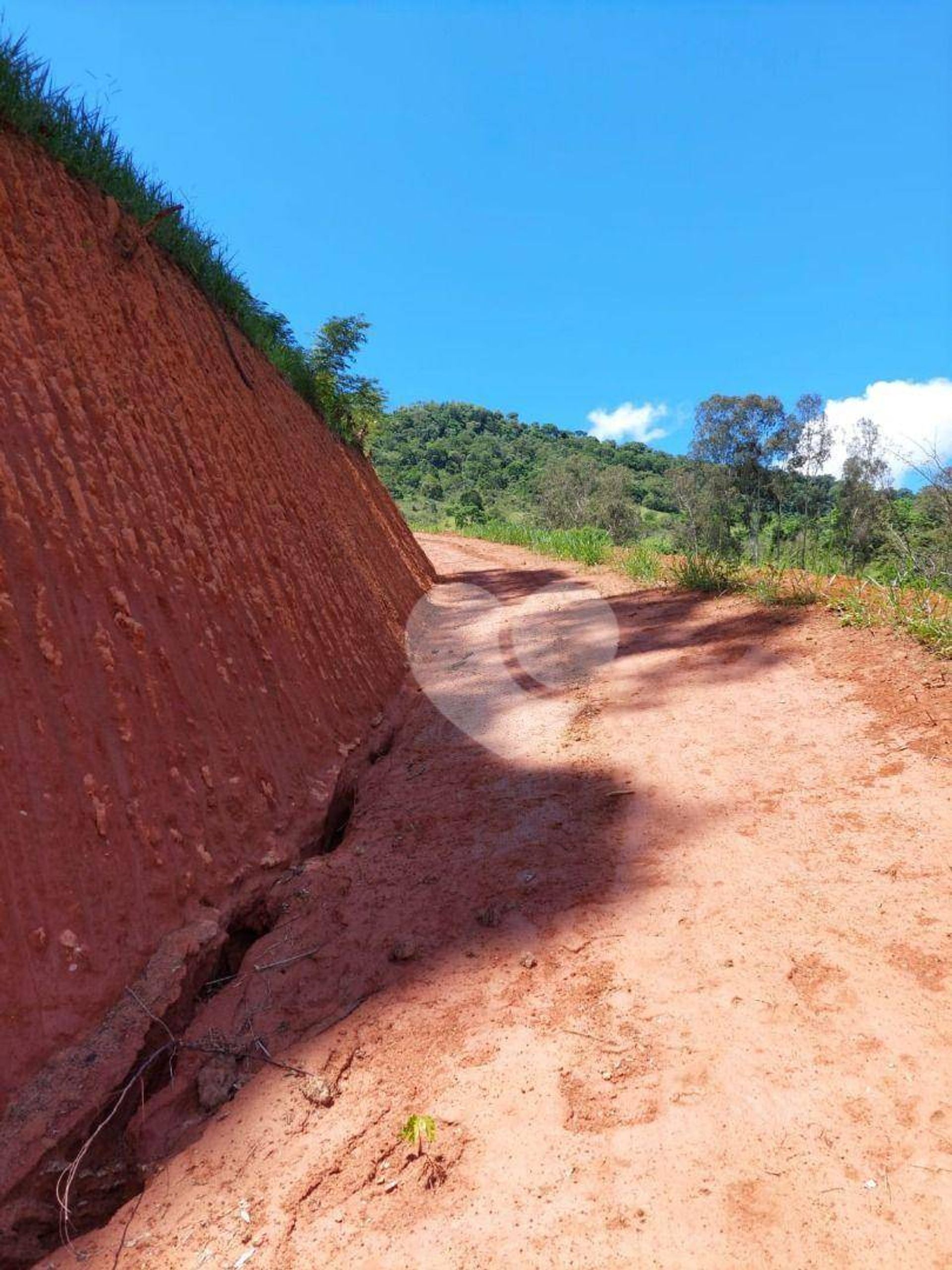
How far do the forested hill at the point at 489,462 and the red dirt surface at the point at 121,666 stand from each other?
24.5 metres

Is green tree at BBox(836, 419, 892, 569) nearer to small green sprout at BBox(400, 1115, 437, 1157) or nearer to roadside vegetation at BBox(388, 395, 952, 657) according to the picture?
roadside vegetation at BBox(388, 395, 952, 657)

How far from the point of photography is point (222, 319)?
20.2 ft

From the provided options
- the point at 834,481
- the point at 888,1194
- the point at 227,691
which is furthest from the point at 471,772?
the point at 834,481

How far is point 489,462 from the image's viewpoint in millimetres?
54469

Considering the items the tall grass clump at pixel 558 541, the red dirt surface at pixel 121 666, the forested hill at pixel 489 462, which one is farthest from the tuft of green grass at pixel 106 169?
the forested hill at pixel 489 462

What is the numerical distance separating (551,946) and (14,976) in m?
1.67

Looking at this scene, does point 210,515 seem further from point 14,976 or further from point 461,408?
point 461,408

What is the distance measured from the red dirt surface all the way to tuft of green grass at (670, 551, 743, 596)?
4143 mm

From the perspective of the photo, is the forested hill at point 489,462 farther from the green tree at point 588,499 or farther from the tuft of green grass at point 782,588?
the tuft of green grass at point 782,588

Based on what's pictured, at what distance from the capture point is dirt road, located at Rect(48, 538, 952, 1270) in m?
1.47

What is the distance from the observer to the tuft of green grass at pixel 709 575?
7387 mm

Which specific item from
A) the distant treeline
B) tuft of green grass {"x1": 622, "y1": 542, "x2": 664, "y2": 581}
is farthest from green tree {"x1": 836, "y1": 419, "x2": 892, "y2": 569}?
tuft of green grass {"x1": 622, "y1": 542, "x2": 664, "y2": 581}

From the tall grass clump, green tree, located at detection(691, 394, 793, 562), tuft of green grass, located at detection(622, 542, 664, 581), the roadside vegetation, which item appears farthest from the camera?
green tree, located at detection(691, 394, 793, 562)

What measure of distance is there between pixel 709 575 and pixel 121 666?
642 cm
